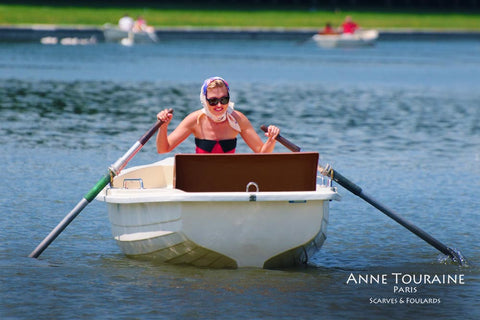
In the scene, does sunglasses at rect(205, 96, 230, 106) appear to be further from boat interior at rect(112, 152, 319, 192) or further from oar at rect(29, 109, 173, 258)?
boat interior at rect(112, 152, 319, 192)

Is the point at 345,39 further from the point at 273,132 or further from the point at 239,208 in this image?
the point at 239,208

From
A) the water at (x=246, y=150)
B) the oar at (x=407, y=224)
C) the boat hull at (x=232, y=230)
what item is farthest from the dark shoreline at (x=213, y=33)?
the boat hull at (x=232, y=230)

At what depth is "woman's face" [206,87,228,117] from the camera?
1033 cm

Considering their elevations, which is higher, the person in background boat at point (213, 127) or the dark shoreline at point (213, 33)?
the dark shoreline at point (213, 33)

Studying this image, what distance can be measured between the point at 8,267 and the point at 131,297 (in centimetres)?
175

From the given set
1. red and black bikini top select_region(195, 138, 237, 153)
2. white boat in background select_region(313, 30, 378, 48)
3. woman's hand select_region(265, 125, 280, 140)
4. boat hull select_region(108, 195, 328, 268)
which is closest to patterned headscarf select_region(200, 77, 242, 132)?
red and black bikini top select_region(195, 138, 237, 153)

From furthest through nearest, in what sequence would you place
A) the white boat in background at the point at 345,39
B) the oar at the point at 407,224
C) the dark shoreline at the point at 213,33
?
the white boat in background at the point at 345,39
the dark shoreline at the point at 213,33
the oar at the point at 407,224

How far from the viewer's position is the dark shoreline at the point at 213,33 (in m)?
63.0

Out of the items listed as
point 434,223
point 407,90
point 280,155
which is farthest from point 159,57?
point 280,155

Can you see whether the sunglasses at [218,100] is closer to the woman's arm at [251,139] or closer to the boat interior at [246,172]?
the woman's arm at [251,139]

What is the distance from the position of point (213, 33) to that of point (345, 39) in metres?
8.60

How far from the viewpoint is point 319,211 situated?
9750mm

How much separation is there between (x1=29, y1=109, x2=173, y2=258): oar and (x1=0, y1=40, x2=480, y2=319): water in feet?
0.57

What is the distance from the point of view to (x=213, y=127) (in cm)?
1052
